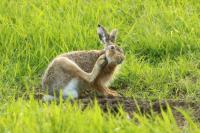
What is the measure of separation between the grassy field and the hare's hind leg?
18.2 inches

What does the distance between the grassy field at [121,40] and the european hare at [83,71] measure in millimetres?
310

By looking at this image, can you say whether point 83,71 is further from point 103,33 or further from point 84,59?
point 103,33

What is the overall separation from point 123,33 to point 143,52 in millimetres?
498

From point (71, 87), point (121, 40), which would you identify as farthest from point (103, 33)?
point (121, 40)

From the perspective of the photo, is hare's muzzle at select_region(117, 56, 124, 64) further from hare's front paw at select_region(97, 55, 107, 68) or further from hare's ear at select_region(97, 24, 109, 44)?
hare's ear at select_region(97, 24, 109, 44)

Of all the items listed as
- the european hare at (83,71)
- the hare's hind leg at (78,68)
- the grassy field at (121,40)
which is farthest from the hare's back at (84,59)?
the grassy field at (121,40)

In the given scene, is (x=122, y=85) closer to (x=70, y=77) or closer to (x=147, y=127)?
(x=70, y=77)

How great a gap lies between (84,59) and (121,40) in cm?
123

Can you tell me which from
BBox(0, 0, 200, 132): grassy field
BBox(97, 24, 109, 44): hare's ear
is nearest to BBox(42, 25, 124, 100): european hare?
BBox(97, 24, 109, 44): hare's ear

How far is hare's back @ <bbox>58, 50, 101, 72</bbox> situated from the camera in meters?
6.62

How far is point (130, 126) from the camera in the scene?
4414mm

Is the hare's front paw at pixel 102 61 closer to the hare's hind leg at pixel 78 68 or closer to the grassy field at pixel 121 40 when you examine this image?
the hare's hind leg at pixel 78 68

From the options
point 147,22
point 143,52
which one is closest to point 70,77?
point 143,52

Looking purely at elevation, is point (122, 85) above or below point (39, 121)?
below
